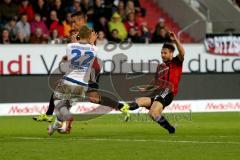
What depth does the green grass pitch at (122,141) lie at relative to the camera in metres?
12.8

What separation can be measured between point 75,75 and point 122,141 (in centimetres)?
158

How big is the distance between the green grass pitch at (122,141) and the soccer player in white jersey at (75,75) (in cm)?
48

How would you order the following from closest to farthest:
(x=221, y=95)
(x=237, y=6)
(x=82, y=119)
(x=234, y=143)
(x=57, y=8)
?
(x=234, y=143)
(x=82, y=119)
(x=221, y=95)
(x=57, y=8)
(x=237, y=6)

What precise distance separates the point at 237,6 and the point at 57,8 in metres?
Result: 8.09

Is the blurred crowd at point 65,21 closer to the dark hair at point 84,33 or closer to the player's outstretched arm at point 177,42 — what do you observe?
the dark hair at point 84,33

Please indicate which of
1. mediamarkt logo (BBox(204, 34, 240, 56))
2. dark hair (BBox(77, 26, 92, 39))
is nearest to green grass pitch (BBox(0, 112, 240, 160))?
dark hair (BBox(77, 26, 92, 39))

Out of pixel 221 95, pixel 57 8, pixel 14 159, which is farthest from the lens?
pixel 57 8

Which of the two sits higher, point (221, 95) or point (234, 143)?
point (234, 143)

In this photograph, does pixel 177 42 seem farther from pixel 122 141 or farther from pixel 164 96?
pixel 122 141

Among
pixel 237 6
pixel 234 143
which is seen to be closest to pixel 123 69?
pixel 237 6

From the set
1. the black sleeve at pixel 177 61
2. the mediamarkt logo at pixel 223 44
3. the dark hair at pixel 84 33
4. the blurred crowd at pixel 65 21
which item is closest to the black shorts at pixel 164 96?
the black sleeve at pixel 177 61

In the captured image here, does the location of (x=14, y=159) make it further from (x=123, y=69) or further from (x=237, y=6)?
(x=237, y=6)

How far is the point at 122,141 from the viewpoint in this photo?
15180mm

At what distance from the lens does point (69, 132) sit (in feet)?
55.6
